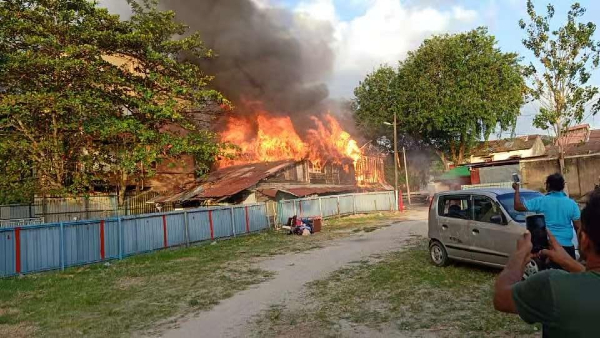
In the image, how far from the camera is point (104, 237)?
41.9ft

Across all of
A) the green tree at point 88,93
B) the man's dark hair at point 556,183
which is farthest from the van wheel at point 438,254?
the green tree at point 88,93

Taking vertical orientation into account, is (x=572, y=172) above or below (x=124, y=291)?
above

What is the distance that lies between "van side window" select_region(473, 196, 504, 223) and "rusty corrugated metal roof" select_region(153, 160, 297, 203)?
15349 mm

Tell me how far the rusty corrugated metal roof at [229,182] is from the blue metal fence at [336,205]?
97.0 inches

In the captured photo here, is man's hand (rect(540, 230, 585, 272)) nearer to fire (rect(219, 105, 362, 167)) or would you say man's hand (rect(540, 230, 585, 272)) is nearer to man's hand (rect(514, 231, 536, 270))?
man's hand (rect(514, 231, 536, 270))

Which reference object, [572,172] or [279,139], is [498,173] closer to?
[572,172]

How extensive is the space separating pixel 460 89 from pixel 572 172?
13.5 m

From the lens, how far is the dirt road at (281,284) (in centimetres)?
579

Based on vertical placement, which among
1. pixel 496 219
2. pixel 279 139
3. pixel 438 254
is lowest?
pixel 438 254

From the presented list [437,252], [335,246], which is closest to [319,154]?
[335,246]

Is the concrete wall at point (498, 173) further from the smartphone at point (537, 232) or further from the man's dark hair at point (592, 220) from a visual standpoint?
the man's dark hair at point (592, 220)

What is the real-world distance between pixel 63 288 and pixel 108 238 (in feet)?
12.8

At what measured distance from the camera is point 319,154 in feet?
101

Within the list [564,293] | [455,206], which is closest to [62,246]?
[455,206]
